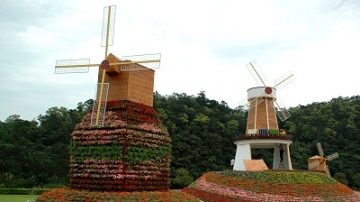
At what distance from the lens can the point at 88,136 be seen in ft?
46.8

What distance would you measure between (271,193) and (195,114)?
25826mm

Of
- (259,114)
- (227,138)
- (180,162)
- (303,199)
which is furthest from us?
(227,138)

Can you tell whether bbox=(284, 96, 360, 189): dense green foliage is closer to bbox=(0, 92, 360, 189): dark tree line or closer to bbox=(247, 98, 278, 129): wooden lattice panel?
bbox=(0, 92, 360, 189): dark tree line

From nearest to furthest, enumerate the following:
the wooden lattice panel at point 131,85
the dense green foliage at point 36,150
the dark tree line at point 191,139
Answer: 1. the wooden lattice panel at point 131,85
2. the dense green foliage at point 36,150
3. the dark tree line at point 191,139

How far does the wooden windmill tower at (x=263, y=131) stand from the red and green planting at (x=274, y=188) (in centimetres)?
276

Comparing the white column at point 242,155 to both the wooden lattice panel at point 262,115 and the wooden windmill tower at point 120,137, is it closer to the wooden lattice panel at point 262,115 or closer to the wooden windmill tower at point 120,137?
the wooden lattice panel at point 262,115

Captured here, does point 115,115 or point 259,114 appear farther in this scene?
point 259,114

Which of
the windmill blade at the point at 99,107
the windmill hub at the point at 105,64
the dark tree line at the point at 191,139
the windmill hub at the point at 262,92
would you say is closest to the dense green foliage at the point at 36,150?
the dark tree line at the point at 191,139

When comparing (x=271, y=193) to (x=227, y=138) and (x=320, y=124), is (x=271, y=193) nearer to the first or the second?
(x=227, y=138)

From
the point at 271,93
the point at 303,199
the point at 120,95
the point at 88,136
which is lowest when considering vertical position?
the point at 303,199

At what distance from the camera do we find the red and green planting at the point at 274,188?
758 inches

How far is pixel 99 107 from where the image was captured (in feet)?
48.6

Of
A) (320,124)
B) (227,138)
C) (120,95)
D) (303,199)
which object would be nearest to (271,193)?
(303,199)

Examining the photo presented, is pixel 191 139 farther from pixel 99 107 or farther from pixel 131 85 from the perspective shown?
pixel 99 107
